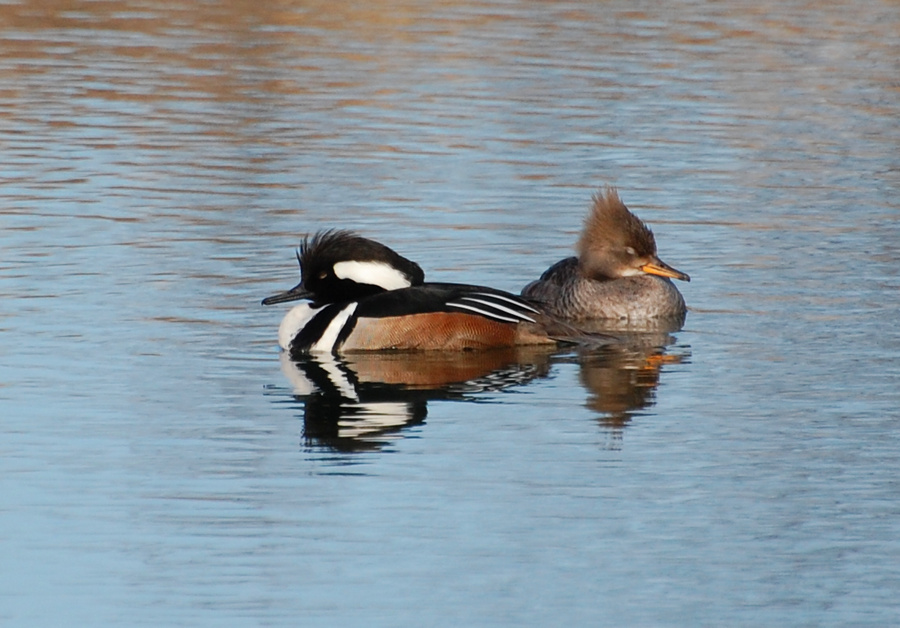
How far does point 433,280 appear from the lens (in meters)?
13.6

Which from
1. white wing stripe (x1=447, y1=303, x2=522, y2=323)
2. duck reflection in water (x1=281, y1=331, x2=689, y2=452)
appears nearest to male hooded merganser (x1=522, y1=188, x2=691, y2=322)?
duck reflection in water (x1=281, y1=331, x2=689, y2=452)

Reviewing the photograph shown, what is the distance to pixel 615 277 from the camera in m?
13.0

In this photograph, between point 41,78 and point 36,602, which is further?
point 41,78

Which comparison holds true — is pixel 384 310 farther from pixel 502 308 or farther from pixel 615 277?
pixel 615 277

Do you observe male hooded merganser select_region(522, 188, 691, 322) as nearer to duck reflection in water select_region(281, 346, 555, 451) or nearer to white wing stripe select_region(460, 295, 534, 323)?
white wing stripe select_region(460, 295, 534, 323)

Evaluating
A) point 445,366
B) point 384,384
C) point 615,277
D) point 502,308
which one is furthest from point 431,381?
point 615,277

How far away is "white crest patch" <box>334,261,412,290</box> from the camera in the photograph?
1186 cm

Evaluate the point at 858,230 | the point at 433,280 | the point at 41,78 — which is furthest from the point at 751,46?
the point at 433,280

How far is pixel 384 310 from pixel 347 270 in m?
0.40

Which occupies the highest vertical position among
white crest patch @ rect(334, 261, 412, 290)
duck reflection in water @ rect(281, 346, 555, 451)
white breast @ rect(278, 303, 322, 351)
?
white crest patch @ rect(334, 261, 412, 290)

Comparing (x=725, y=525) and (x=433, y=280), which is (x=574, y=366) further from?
(x=725, y=525)

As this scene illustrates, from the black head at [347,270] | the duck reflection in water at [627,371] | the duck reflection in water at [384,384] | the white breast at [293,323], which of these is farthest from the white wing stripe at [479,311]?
the white breast at [293,323]

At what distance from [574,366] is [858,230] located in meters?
4.59

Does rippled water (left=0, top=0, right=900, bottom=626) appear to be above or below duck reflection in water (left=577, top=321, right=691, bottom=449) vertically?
above
